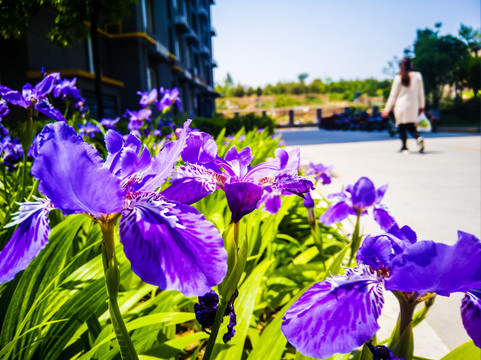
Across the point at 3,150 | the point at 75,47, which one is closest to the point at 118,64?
the point at 75,47

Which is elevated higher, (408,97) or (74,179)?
(408,97)

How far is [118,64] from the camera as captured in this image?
52.3ft

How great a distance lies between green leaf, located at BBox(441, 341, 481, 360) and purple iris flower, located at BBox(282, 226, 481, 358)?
0.17 meters

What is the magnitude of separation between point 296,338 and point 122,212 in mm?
306

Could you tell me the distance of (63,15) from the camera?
6.98 metres

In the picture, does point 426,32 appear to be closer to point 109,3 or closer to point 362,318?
point 109,3

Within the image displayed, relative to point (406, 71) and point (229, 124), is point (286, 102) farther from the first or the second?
point (406, 71)

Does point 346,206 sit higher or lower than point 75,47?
lower

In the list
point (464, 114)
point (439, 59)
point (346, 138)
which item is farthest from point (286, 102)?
point (346, 138)

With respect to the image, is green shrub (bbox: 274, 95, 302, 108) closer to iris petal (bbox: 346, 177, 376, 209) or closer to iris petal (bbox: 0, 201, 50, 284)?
iris petal (bbox: 346, 177, 376, 209)

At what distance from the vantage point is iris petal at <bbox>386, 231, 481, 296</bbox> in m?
0.42

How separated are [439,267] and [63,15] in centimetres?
818

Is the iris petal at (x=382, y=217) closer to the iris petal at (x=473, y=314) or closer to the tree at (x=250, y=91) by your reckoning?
the iris petal at (x=473, y=314)

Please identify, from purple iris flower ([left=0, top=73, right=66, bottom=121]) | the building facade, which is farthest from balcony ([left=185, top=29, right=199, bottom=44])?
purple iris flower ([left=0, top=73, right=66, bottom=121])
